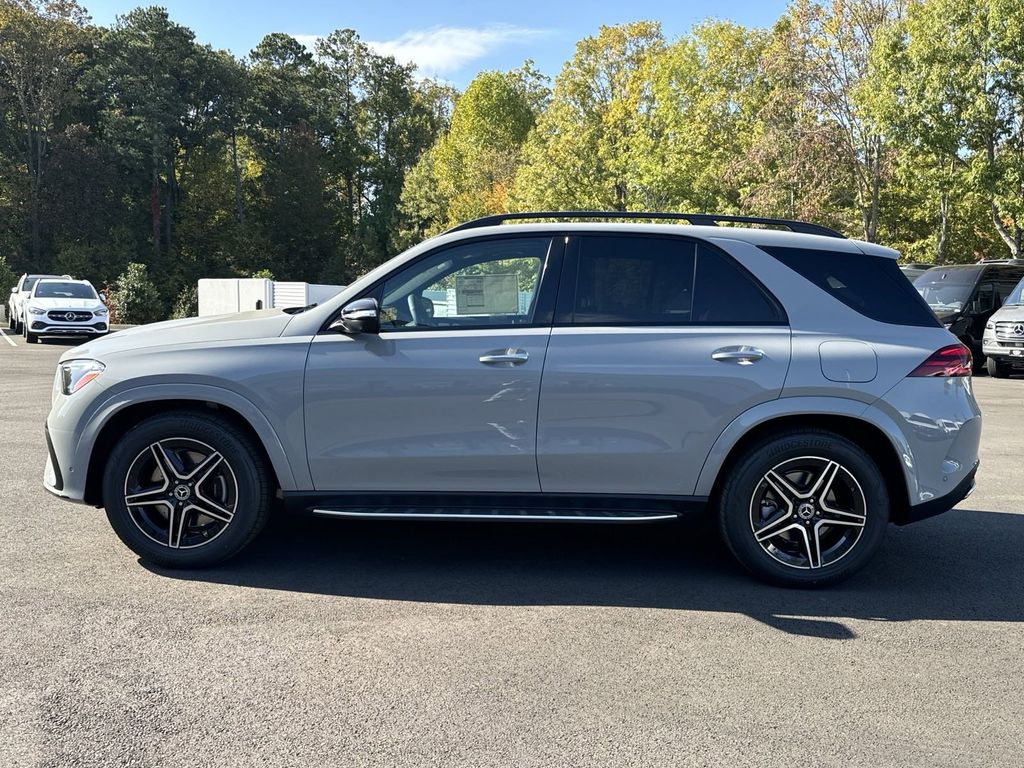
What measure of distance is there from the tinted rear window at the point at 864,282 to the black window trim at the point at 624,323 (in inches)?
8.5

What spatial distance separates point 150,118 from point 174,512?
65718 mm

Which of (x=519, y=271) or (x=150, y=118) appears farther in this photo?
(x=150, y=118)

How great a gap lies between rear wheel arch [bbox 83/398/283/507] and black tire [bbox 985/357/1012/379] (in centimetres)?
1579

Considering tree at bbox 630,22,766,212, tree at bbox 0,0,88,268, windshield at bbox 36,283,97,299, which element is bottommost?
windshield at bbox 36,283,97,299

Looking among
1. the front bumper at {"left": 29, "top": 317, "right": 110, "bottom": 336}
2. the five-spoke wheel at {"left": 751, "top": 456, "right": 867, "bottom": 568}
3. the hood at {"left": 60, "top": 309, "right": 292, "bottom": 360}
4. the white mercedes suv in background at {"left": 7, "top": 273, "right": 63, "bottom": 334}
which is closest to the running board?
the five-spoke wheel at {"left": 751, "top": 456, "right": 867, "bottom": 568}

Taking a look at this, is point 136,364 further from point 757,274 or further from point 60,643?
point 757,274

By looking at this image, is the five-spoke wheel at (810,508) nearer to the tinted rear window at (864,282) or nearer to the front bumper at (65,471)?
the tinted rear window at (864,282)

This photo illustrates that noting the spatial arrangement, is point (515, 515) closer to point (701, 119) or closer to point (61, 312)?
point (61, 312)

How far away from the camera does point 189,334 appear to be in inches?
199

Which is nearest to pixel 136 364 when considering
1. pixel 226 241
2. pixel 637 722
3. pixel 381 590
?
pixel 381 590

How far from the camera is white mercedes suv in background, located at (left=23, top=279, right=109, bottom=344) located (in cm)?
2302

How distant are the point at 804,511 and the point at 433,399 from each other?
1.95 meters

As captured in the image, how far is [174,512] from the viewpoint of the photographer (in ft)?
16.3

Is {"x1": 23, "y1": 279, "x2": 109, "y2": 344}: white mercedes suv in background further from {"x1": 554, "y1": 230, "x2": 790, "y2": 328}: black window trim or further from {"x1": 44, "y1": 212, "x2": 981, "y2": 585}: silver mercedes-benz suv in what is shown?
{"x1": 554, "y1": 230, "x2": 790, "y2": 328}: black window trim
